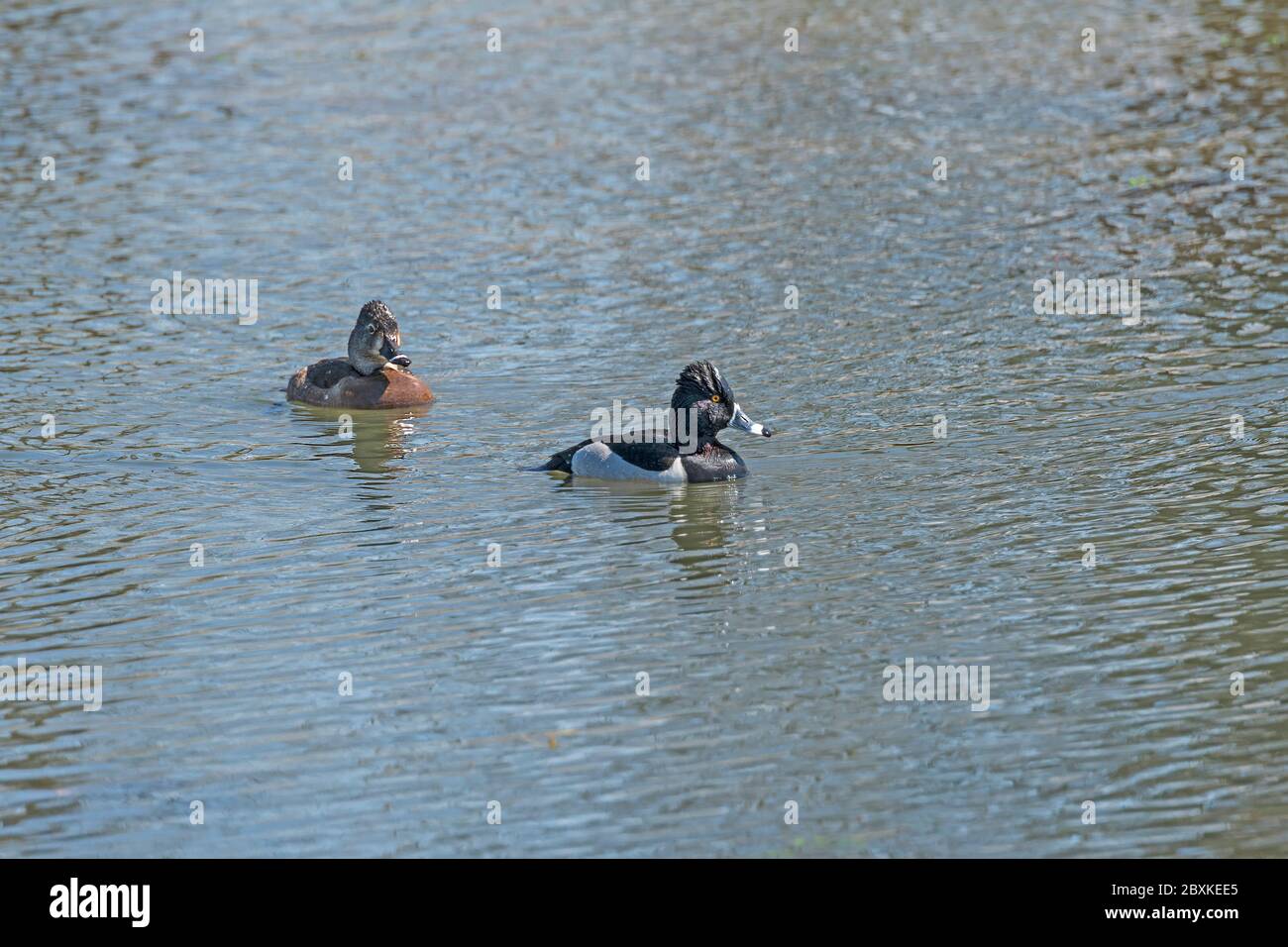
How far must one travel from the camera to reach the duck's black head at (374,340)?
62.6 ft

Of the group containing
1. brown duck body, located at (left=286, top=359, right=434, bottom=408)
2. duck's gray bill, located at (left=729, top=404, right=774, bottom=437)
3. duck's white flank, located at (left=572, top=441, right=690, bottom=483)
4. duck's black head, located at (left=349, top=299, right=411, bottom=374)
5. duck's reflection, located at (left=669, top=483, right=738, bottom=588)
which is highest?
duck's black head, located at (left=349, top=299, right=411, bottom=374)

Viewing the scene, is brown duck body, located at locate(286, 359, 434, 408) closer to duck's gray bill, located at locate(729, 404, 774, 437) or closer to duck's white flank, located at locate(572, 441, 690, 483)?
duck's white flank, located at locate(572, 441, 690, 483)

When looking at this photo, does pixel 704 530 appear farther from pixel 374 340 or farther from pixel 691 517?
pixel 374 340

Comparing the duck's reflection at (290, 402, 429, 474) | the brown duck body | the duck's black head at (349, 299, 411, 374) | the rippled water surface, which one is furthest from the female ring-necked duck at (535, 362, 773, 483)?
the duck's black head at (349, 299, 411, 374)

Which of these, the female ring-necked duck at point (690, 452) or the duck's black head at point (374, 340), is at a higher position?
the duck's black head at point (374, 340)

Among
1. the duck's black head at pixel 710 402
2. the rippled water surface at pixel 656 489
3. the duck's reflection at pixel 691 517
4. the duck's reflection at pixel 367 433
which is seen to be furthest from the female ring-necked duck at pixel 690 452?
the duck's reflection at pixel 367 433

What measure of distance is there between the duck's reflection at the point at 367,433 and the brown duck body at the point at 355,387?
0.30ft

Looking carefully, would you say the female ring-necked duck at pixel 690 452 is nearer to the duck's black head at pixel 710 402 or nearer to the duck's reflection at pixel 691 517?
the duck's black head at pixel 710 402

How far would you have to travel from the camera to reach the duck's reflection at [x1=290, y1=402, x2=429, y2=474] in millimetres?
17328

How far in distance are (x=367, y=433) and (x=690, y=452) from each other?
3.68 meters

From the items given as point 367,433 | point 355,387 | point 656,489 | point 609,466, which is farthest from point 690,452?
point 355,387

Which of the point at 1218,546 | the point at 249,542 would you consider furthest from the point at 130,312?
the point at 1218,546

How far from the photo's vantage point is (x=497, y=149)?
29.4 meters

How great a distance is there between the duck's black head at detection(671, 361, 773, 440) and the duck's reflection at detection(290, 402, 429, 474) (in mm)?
2730
